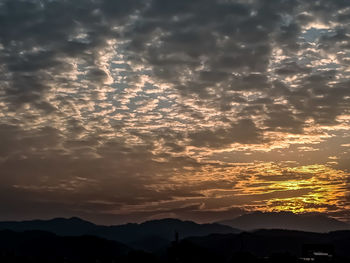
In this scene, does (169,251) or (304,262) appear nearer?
(304,262)

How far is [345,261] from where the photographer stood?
316ft

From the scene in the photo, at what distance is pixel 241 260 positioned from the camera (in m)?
112

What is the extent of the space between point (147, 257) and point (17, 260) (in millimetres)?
41419

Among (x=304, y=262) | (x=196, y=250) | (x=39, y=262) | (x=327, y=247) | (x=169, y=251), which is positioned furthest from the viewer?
(x=196, y=250)

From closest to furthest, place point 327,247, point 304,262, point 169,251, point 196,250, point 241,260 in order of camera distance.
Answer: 1. point 304,262
2. point 241,260
3. point 327,247
4. point 169,251
5. point 196,250

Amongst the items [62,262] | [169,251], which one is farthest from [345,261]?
[62,262]

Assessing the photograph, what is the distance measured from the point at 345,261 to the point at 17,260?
75342mm

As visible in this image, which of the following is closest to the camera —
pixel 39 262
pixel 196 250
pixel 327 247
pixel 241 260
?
pixel 39 262

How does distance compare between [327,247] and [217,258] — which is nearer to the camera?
[327,247]

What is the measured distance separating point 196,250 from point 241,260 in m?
46.0

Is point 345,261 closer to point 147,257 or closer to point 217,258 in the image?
point 147,257

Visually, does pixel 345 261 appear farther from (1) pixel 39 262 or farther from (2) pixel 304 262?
(1) pixel 39 262

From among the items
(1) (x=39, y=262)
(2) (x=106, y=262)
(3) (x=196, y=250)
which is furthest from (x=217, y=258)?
(1) (x=39, y=262)

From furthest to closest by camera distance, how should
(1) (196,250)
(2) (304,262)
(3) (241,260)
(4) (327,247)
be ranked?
(1) (196,250) < (4) (327,247) < (3) (241,260) < (2) (304,262)
